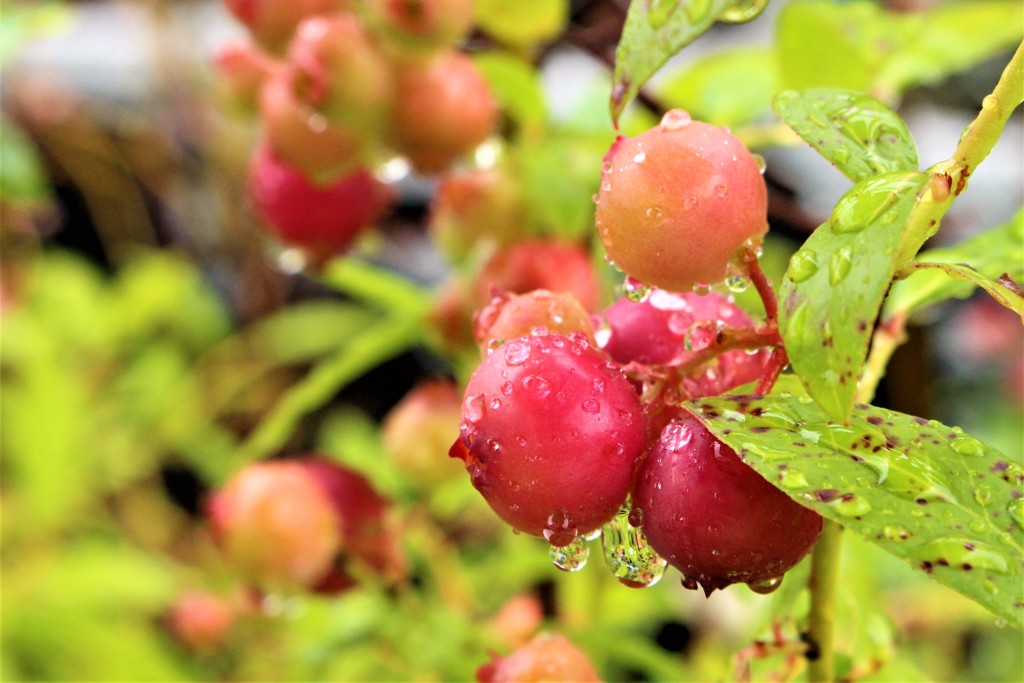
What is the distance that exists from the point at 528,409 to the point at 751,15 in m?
0.11

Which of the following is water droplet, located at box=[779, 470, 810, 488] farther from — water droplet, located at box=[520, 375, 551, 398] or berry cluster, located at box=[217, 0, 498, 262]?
berry cluster, located at box=[217, 0, 498, 262]

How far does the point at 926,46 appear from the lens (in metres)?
0.59

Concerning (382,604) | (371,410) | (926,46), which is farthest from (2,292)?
(926,46)

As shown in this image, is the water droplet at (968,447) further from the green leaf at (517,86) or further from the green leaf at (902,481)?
the green leaf at (517,86)

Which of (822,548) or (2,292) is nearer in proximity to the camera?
(822,548)

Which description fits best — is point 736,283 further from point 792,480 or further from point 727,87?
point 727,87

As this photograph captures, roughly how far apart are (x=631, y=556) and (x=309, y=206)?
1.16 feet

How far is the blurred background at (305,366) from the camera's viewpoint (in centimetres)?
55

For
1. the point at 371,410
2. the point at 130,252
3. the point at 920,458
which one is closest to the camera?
the point at 920,458

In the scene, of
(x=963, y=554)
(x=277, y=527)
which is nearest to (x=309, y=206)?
(x=277, y=527)

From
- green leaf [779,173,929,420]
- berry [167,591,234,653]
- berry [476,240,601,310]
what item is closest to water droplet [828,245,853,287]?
green leaf [779,173,929,420]

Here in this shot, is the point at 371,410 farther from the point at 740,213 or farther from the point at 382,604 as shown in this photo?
the point at 740,213

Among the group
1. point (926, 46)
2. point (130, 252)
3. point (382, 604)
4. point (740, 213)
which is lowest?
point (130, 252)

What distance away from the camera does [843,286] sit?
19 centimetres
